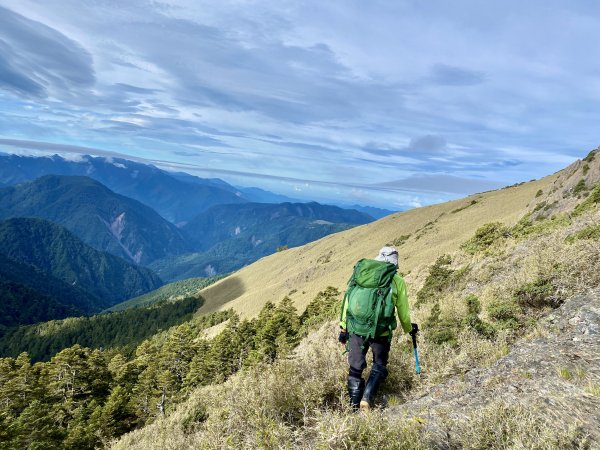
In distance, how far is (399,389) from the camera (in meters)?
7.08

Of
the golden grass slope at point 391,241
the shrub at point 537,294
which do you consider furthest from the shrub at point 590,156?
the shrub at point 537,294

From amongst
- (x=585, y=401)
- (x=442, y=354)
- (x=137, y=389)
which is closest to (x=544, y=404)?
(x=585, y=401)

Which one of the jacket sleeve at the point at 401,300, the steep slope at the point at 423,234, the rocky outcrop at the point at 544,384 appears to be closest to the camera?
the rocky outcrop at the point at 544,384

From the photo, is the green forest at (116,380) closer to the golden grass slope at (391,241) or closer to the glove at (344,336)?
the golden grass slope at (391,241)

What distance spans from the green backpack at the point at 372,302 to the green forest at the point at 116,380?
90.8ft

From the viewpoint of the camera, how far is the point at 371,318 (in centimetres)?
609

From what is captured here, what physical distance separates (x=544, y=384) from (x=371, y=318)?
102 inches

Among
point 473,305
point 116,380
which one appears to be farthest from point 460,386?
point 116,380

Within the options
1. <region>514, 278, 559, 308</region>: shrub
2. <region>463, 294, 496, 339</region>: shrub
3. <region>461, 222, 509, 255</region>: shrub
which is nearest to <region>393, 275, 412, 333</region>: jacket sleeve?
<region>463, 294, 496, 339</region>: shrub

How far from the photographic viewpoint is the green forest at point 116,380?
3450 centimetres

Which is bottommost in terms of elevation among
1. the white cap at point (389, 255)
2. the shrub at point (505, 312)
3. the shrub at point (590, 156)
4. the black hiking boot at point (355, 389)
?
the black hiking boot at point (355, 389)

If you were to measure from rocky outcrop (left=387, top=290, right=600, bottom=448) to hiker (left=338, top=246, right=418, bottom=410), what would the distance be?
2.20ft

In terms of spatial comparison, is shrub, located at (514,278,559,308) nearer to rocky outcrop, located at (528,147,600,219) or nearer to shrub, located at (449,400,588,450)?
shrub, located at (449,400,588,450)

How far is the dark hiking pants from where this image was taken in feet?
20.2
